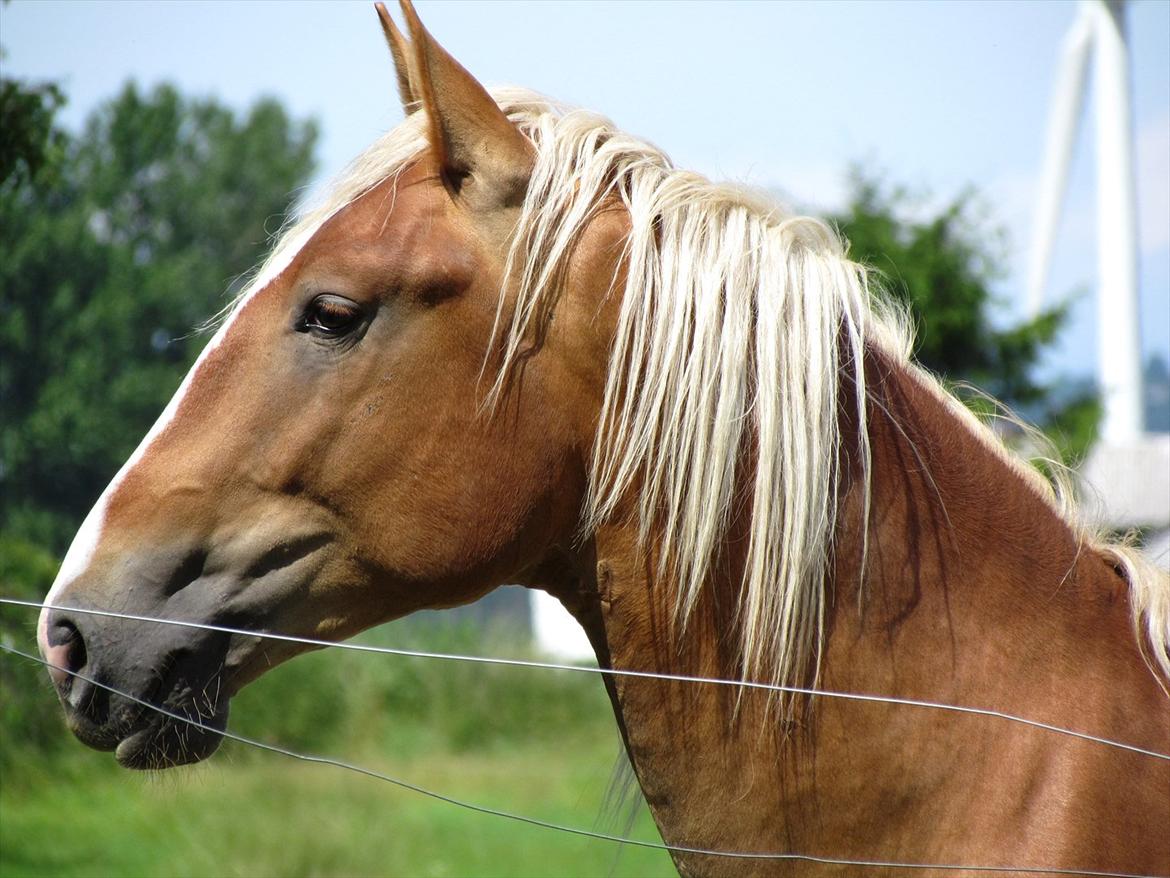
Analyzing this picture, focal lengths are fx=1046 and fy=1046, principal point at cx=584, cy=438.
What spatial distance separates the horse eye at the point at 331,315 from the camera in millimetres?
1610

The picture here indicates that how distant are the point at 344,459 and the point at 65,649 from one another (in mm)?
494

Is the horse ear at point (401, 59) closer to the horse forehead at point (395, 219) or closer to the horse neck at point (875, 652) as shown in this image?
the horse forehead at point (395, 219)

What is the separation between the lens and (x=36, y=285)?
80.7ft

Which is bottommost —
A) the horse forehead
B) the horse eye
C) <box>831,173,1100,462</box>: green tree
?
<box>831,173,1100,462</box>: green tree

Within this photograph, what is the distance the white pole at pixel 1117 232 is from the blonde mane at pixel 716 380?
823 cm

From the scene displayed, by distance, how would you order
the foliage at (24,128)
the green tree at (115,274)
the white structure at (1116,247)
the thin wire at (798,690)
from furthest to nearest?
1. the green tree at (115,274)
2. the white structure at (1116,247)
3. the foliage at (24,128)
4. the thin wire at (798,690)

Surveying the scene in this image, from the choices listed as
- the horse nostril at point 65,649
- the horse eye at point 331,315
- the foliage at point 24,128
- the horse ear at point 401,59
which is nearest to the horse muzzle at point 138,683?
the horse nostril at point 65,649

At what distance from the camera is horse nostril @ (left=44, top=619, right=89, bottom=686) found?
5.06 ft

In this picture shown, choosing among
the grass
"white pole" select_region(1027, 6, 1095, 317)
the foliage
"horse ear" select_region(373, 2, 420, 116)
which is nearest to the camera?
"horse ear" select_region(373, 2, 420, 116)

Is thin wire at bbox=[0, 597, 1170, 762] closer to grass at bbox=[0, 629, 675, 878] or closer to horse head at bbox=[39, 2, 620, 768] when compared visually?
horse head at bbox=[39, 2, 620, 768]

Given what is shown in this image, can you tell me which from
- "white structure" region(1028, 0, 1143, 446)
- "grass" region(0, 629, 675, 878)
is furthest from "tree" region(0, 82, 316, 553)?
"white structure" region(1028, 0, 1143, 446)

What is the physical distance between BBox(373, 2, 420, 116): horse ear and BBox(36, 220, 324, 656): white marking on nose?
0.37 meters

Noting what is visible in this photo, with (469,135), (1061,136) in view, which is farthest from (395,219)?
(1061,136)

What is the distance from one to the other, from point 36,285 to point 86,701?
86.5 feet
